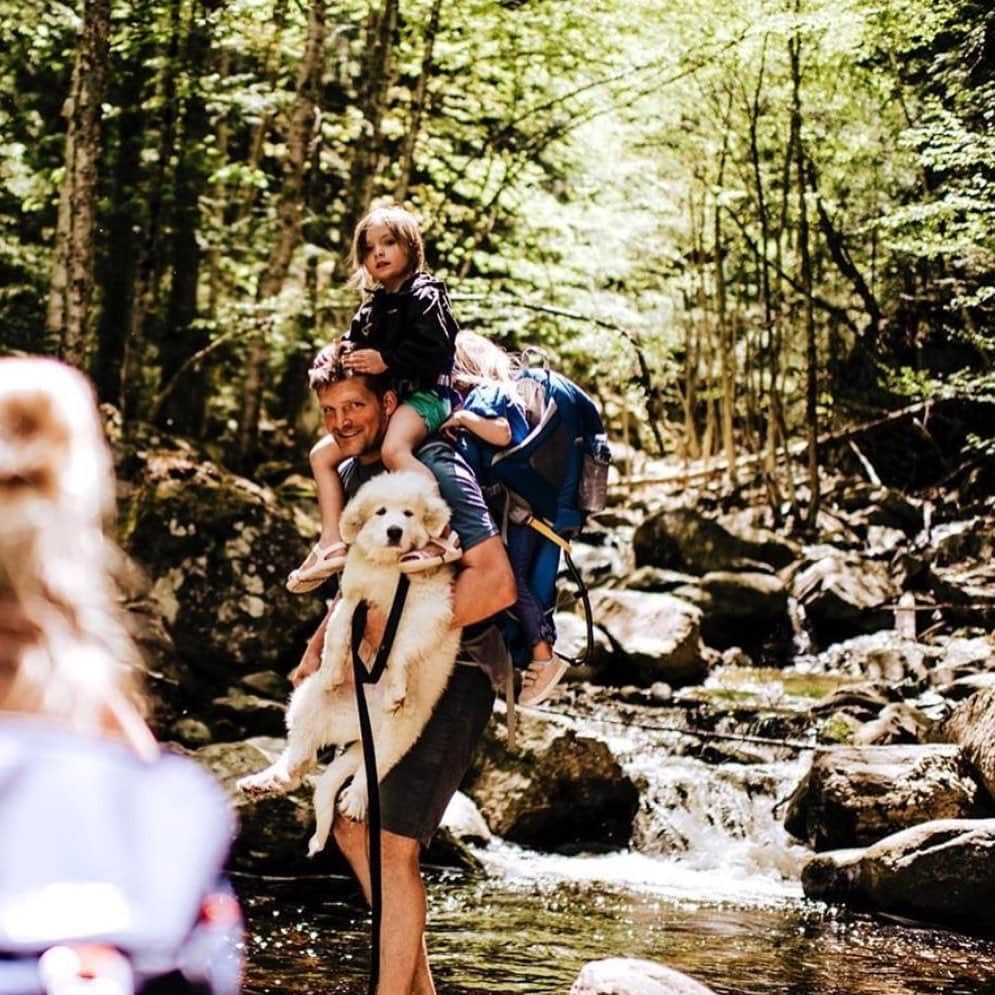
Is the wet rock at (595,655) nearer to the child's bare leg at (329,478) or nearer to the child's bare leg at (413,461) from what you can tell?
the child's bare leg at (329,478)

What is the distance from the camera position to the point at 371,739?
357 cm

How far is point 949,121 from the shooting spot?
49.4ft

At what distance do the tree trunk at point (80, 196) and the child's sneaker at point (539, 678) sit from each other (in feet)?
26.3

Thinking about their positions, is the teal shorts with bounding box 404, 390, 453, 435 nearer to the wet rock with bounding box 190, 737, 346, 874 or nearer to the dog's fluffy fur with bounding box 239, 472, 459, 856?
the dog's fluffy fur with bounding box 239, 472, 459, 856

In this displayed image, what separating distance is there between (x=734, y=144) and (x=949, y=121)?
9.87 meters

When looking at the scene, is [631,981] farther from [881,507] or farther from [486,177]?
[881,507]

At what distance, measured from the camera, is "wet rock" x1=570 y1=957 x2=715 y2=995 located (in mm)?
4289

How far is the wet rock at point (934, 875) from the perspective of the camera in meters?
7.53

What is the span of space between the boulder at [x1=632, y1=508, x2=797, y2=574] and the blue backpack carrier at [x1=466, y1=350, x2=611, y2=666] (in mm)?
14798

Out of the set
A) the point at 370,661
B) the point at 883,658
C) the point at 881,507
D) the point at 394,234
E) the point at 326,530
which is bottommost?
the point at 883,658

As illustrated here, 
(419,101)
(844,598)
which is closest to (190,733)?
(419,101)

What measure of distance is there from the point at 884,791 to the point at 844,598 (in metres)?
7.76

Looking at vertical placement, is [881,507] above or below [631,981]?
above

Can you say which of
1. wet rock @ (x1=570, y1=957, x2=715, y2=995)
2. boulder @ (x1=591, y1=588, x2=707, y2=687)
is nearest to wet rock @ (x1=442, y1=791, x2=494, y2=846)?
wet rock @ (x1=570, y1=957, x2=715, y2=995)
